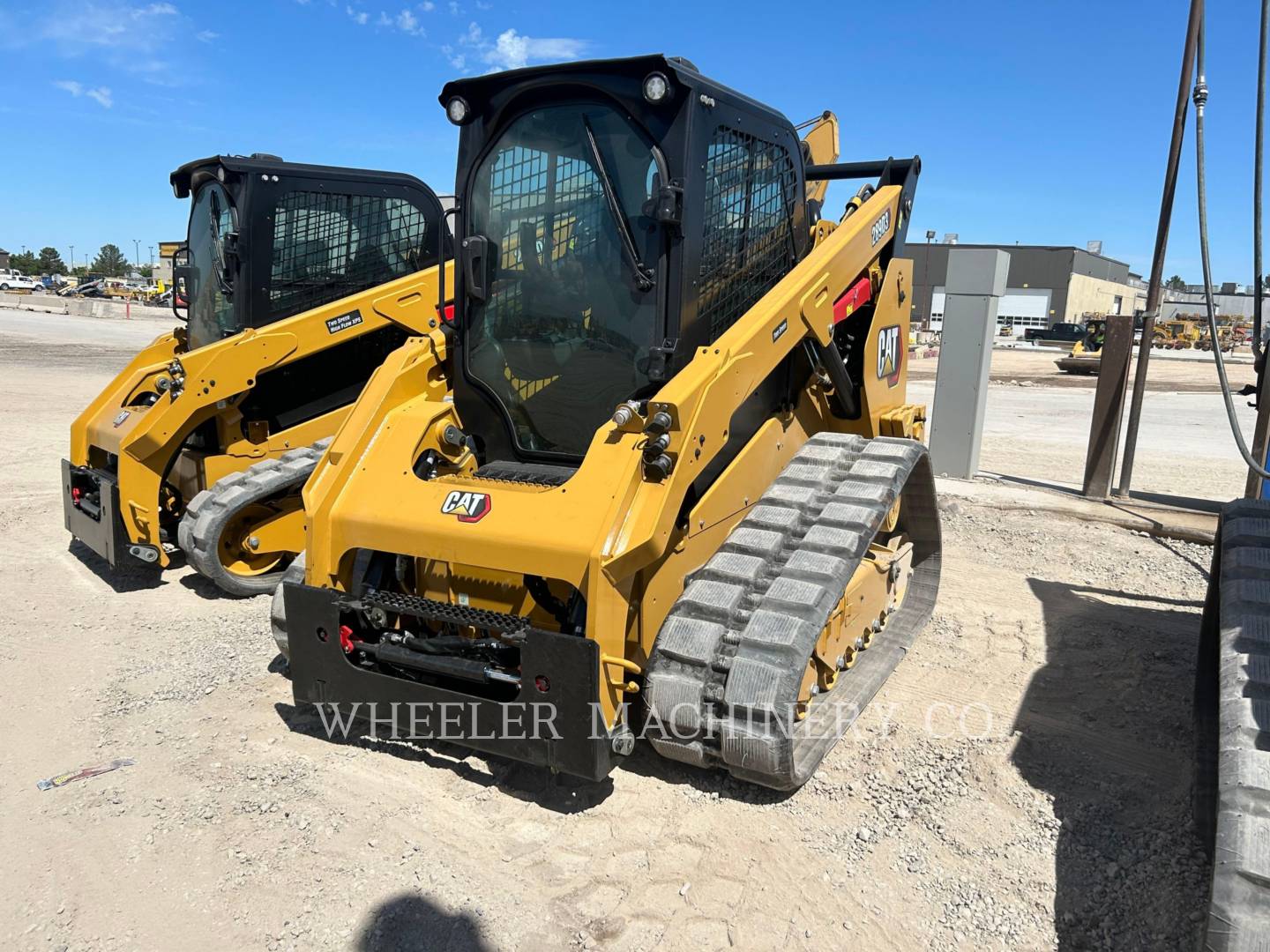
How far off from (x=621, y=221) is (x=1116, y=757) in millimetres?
3011

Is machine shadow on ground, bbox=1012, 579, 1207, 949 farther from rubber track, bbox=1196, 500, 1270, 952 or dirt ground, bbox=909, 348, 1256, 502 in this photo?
dirt ground, bbox=909, 348, 1256, 502

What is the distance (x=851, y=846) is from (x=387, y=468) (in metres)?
2.33

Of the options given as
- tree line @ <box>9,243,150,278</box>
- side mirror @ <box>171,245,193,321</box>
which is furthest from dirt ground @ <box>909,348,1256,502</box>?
tree line @ <box>9,243,150,278</box>

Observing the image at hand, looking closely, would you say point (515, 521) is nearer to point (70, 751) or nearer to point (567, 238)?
point (567, 238)

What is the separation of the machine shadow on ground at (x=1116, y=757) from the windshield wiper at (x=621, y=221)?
2505 millimetres

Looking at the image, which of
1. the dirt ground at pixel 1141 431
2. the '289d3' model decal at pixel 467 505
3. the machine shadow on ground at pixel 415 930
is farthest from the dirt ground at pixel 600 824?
the dirt ground at pixel 1141 431

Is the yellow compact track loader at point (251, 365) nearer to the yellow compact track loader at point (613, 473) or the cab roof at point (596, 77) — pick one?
the yellow compact track loader at point (613, 473)

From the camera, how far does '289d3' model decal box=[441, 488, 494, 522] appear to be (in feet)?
11.0

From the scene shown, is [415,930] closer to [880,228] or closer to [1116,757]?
[1116,757]

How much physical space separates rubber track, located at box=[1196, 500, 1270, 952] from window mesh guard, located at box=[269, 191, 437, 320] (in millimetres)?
5856

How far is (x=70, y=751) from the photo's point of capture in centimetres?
382

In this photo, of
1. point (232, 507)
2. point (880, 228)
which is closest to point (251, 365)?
point (232, 507)

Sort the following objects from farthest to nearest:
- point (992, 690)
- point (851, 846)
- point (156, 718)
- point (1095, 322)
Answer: point (1095, 322)
point (992, 690)
point (156, 718)
point (851, 846)

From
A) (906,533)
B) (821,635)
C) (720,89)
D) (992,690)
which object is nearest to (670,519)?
(821,635)
